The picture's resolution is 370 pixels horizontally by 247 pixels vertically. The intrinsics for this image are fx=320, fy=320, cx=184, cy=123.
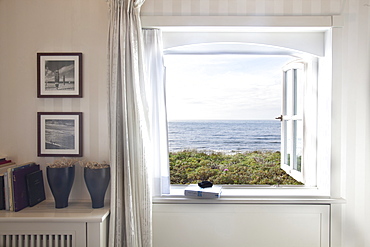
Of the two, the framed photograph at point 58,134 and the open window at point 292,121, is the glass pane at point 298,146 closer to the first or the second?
the open window at point 292,121

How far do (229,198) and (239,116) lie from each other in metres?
0.68

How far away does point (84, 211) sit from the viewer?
2123 mm

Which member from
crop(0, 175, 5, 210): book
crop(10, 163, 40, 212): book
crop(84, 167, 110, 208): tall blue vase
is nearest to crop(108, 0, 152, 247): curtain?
crop(84, 167, 110, 208): tall blue vase

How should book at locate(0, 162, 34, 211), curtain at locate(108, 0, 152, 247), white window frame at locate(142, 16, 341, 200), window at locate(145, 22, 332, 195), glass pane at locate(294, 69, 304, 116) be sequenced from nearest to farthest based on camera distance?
book at locate(0, 162, 34, 211) → curtain at locate(108, 0, 152, 247) → white window frame at locate(142, 16, 341, 200) → window at locate(145, 22, 332, 195) → glass pane at locate(294, 69, 304, 116)

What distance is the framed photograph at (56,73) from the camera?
91.4 inches

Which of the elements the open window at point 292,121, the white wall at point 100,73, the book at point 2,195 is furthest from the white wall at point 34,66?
the open window at point 292,121

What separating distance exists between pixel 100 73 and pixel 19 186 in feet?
3.10

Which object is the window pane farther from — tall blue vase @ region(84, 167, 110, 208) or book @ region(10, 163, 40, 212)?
book @ region(10, 163, 40, 212)

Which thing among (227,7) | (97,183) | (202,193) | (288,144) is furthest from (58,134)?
(288,144)

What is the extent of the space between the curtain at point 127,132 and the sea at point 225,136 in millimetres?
455

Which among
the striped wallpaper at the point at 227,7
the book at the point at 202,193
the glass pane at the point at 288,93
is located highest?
the striped wallpaper at the point at 227,7

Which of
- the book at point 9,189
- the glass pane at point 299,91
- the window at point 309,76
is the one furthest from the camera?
the glass pane at point 299,91

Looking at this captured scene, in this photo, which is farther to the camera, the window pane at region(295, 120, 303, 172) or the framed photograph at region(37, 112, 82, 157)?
the window pane at region(295, 120, 303, 172)

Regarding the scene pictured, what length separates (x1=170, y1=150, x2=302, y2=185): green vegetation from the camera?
262 centimetres
